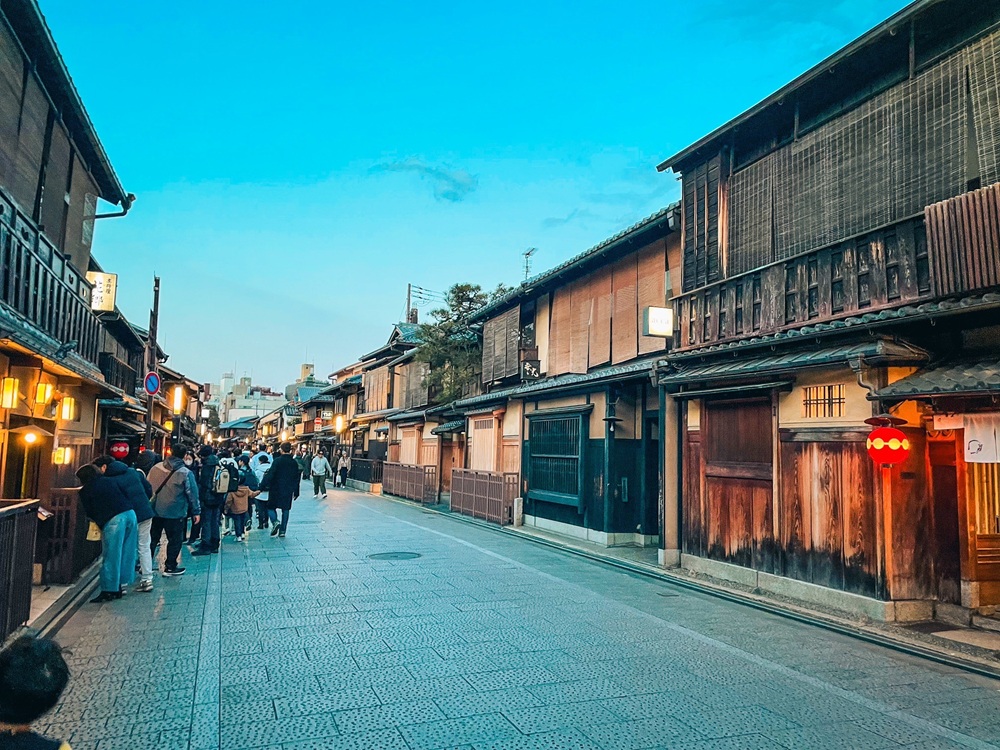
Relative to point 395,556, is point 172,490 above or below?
above

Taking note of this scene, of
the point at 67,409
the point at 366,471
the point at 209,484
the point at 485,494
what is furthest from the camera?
the point at 366,471

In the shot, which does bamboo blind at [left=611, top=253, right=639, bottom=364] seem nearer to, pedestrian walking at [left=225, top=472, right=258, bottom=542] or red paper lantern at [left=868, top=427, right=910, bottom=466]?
red paper lantern at [left=868, top=427, right=910, bottom=466]

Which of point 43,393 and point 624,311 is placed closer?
point 43,393

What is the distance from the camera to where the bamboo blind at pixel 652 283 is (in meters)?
14.9

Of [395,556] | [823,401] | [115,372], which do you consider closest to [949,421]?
[823,401]

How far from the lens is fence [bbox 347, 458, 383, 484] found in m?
34.6

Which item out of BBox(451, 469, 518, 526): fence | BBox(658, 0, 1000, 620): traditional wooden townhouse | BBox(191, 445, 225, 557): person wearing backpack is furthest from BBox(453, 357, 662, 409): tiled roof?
BBox(191, 445, 225, 557): person wearing backpack

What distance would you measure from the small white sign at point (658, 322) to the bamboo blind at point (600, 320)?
367 cm

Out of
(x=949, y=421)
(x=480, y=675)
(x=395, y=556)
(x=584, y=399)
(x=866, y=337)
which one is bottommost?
(x=395, y=556)

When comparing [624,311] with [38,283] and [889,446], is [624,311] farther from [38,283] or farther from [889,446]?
[38,283]

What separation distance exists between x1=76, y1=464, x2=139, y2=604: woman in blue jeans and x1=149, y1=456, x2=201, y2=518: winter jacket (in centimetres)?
157

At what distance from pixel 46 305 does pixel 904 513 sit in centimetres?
1258

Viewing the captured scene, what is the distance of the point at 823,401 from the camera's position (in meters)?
9.45

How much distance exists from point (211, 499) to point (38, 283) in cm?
560
